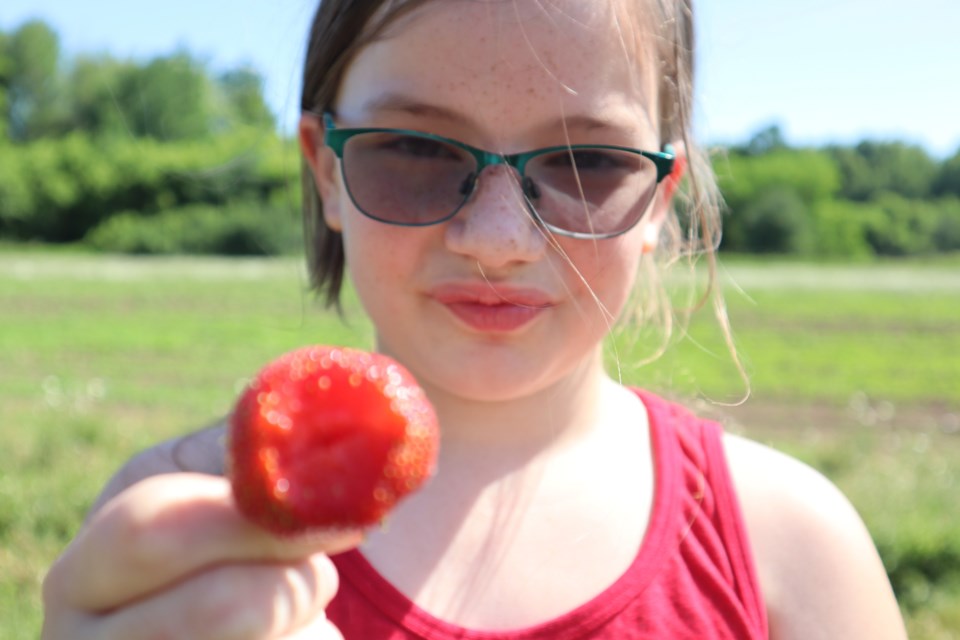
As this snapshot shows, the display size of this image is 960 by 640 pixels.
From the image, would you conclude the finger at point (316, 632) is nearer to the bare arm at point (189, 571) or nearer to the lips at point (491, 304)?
the bare arm at point (189, 571)

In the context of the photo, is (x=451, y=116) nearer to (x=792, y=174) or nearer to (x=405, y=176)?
(x=405, y=176)

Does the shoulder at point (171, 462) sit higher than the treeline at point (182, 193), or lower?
higher

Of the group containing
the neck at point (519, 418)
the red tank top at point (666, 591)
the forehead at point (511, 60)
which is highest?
the forehead at point (511, 60)

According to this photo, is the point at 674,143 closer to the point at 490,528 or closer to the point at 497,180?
the point at 497,180

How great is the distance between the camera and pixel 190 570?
2.49 feet

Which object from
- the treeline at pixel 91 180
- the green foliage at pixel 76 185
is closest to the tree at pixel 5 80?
the treeline at pixel 91 180

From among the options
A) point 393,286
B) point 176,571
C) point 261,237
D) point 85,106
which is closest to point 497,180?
point 393,286

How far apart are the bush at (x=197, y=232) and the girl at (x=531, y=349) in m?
25.8

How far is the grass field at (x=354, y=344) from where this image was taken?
3549 mm

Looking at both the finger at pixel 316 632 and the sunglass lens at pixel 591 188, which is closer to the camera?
the finger at pixel 316 632

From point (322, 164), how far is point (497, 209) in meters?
0.46

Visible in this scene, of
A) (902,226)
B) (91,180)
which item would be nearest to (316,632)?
(902,226)

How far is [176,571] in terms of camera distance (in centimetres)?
75

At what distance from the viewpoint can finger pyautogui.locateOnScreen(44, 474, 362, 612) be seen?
2.46ft
